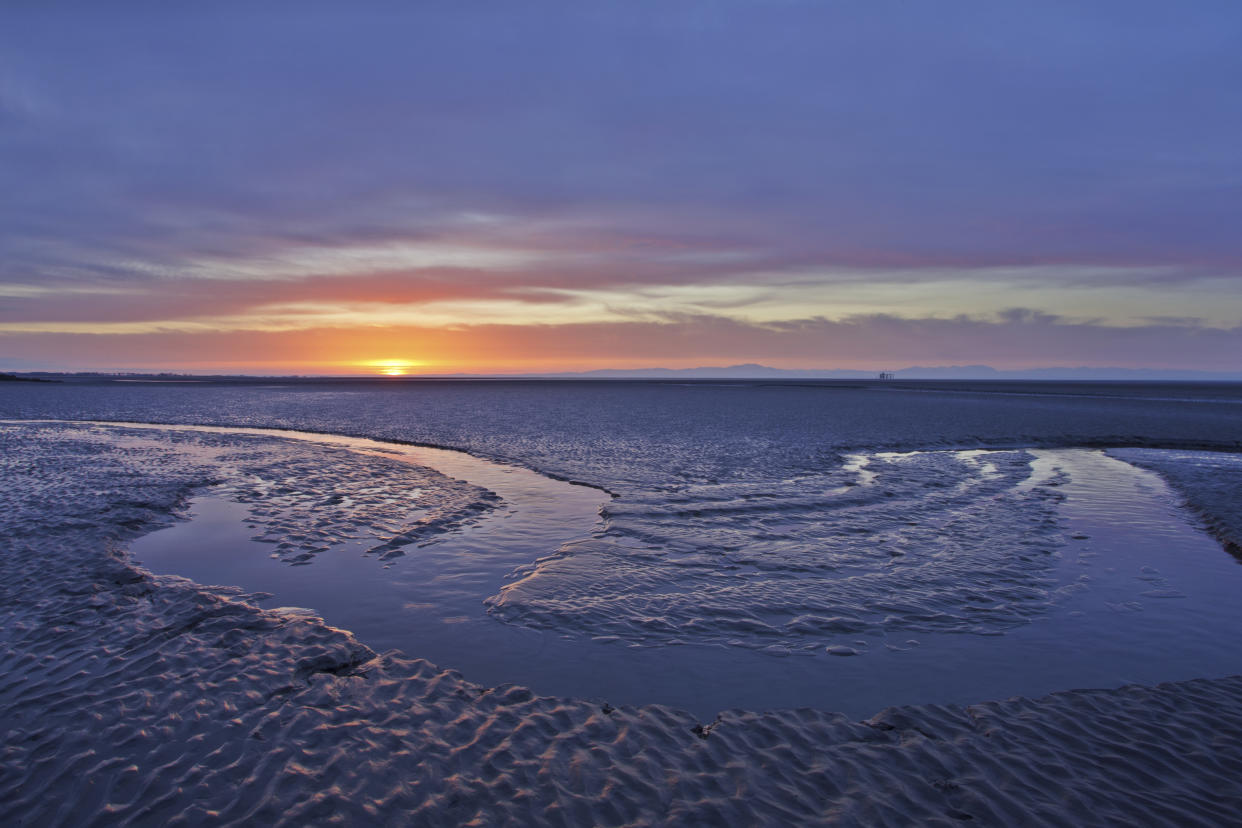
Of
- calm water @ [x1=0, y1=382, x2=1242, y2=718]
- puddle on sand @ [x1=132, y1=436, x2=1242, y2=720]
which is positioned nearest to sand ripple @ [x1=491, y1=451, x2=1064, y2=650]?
calm water @ [x1=0, y1=382, x2=1242, y2=718]

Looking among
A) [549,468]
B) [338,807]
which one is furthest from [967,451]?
[338,807]

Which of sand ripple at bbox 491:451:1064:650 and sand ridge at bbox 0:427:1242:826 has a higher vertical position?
sand ripple at bbox 491:451:1064:650

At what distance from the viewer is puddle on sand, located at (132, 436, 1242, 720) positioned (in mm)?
7977

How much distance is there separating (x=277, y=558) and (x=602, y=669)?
846cm

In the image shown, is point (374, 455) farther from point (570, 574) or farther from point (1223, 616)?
point (1223, 616)

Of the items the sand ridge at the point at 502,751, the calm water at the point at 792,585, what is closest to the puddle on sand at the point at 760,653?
the calm water at the point at 792,585

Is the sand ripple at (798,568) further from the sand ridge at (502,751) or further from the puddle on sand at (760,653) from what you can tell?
the sand ridge at (502,751)

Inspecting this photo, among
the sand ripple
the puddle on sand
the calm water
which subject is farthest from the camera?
the sand ripple

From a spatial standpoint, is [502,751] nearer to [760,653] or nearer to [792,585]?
[760,653]

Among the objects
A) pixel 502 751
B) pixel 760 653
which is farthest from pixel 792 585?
pixel 502 751

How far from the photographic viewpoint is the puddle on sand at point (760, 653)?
7977 millimetres

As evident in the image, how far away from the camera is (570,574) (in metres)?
12.1

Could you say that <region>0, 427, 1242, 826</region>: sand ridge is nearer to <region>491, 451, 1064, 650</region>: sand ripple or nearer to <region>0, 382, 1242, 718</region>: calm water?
<region>0, 382, 1242, 718</region>: calm water

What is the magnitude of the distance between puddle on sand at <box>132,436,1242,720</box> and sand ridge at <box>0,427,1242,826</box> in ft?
1.56
